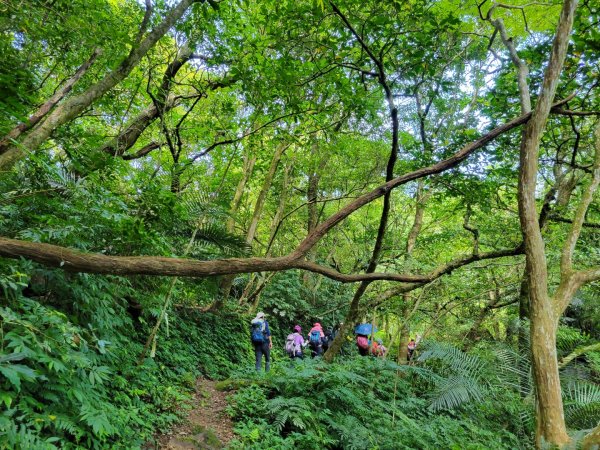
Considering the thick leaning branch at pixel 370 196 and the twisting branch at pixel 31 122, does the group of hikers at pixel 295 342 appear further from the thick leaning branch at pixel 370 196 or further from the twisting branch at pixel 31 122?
the twisting branch at pixel 31 122

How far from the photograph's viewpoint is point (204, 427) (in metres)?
5.05

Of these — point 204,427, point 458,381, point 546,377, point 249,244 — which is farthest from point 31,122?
point 458,381

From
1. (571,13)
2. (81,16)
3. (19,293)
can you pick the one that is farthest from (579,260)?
(81,16)

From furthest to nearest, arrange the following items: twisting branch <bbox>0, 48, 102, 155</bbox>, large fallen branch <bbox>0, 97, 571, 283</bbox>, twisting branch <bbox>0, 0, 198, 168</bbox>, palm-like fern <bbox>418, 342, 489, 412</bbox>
Answer: palm-like fern <bbox>418, 342, 489, 412</bbox>, twisting branch <bbox>0, 0, 198, 168</bbox>, twisting branch <bbox>0, 48, 102, 155</bbox>, large fallen branch <bbox>0, 97, 571, 283</bbox>

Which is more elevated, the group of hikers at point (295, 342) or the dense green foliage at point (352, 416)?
the group of hikers at point (295, 342)

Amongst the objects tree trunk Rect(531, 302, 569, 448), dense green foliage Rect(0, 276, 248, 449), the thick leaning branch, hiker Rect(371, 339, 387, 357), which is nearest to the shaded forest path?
dense green foliage Rect(0, 276, 248, 449)

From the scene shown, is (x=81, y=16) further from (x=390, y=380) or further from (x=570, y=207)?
(x=570, y=207)

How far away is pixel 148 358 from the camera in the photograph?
5578mm

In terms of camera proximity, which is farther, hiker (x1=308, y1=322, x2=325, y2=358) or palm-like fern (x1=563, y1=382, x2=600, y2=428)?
hiker (x1=308, y1=322, x2=325, y2=358)

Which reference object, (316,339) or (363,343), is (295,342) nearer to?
(316,339)

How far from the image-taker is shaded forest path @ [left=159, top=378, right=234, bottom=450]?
4512 millimetres

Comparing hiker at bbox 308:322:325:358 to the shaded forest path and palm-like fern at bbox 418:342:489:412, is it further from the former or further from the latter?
the shaded forest path

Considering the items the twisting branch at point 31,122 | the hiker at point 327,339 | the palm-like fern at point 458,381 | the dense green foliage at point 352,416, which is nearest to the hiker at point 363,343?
the hiker at point 327,339

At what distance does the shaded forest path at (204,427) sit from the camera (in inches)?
178
